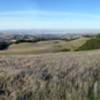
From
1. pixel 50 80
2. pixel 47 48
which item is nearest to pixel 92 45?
pixel 47 48

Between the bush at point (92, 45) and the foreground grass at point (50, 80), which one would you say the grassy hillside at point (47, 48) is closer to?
the bush at point (92, 45)

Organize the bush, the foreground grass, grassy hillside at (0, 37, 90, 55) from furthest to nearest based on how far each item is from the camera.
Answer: grassy hillside at (0, 37, 90, 55), the bush, the foreground grass

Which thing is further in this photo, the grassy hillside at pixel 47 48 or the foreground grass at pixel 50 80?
the grassy hillside at pixel 47 48

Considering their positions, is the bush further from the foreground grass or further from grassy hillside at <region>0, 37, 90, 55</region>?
the foreground grass

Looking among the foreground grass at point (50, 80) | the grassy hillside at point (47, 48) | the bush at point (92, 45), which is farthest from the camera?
the grassy hillside at point (47, 48)

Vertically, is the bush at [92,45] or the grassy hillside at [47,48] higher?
the bush at [92,45]

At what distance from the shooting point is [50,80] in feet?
19.3

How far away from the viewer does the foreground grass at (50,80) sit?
5492 millimetres

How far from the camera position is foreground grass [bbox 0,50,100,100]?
549 cm

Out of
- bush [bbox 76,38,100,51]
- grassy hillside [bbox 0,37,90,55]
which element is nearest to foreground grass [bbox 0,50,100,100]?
bush [bbox 76,38,100,51]

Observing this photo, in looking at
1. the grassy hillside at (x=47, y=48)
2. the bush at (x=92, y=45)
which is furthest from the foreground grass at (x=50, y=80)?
the grassy hillside at (x=47, y=48)

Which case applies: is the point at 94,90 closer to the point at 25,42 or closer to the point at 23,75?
the point at 23,75

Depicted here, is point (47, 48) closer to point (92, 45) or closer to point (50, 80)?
point (92, 45)

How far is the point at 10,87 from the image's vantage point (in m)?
5.55
